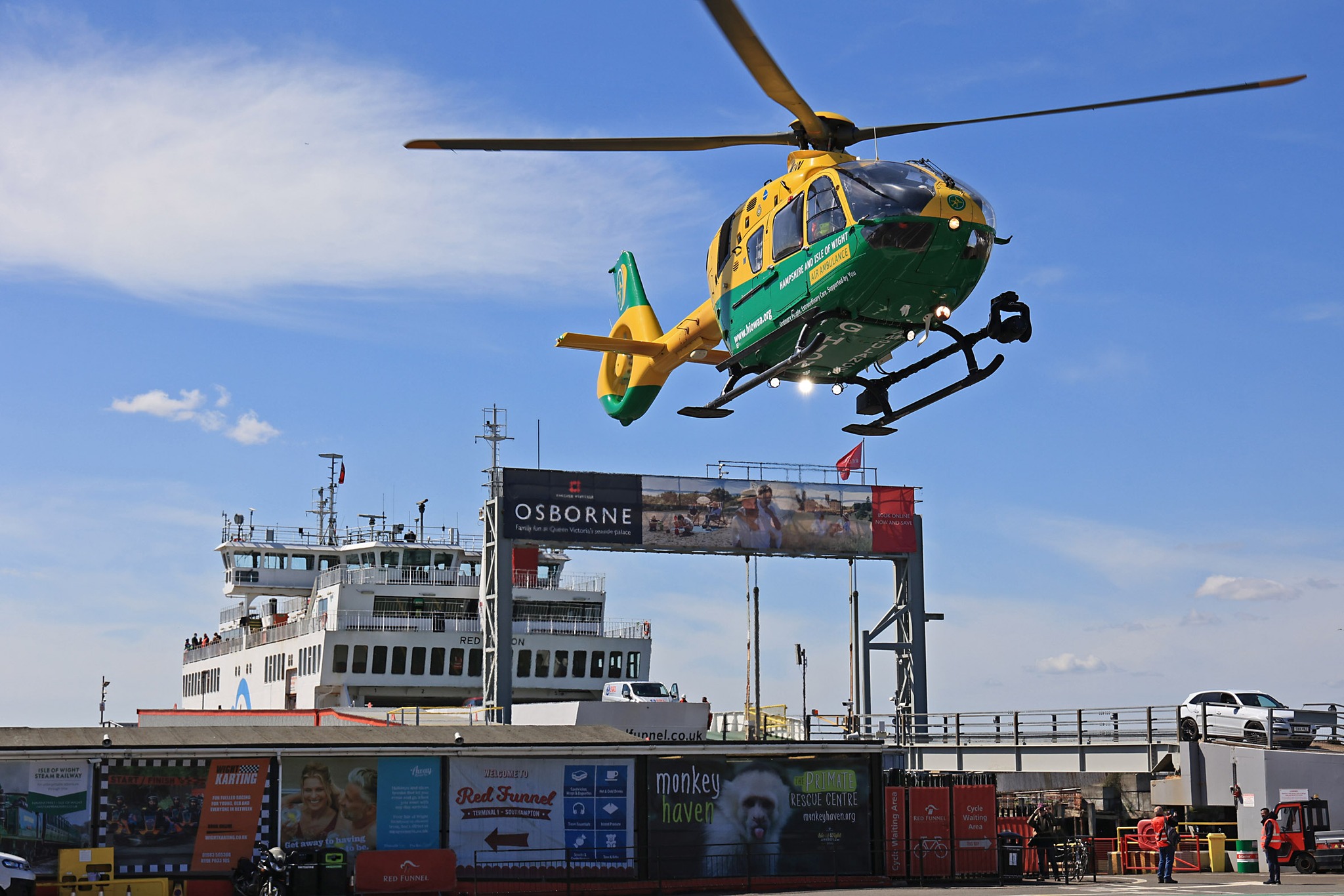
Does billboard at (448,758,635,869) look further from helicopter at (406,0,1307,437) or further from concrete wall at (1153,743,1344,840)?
concrete wall at (1153,743,1344,840)

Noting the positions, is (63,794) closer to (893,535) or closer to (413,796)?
(413,796)

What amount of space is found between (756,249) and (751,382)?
1.74 m

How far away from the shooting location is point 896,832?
94.7 ft

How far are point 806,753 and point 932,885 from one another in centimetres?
362

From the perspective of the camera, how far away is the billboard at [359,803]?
2505cm

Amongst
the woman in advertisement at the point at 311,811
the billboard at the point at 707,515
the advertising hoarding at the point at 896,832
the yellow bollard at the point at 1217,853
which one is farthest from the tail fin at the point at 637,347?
the billboard at the point at 707,515

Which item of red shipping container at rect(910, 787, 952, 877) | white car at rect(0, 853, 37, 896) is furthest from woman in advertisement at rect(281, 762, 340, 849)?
red shipping container at rect(910, 787, 952, 877)

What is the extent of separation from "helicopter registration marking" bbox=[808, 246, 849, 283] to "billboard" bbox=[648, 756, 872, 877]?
13.0 meters

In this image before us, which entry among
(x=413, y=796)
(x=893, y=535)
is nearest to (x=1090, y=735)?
(x=893, y=535)

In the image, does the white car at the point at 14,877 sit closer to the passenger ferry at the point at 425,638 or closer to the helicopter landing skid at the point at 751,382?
the helicopter landing skid at the point at 751,382

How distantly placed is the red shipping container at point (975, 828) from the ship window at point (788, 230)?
1527cm

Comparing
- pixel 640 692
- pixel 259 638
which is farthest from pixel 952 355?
pixel 259 638

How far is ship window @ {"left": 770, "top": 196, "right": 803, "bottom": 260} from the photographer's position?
17766mm

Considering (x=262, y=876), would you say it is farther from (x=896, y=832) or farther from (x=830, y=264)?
(x=830, y=264)
